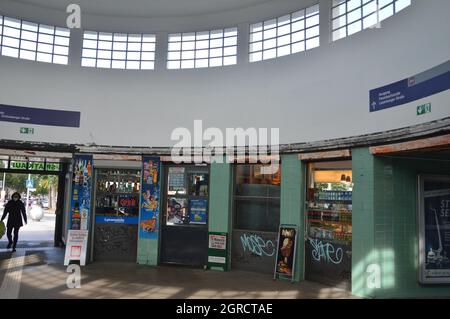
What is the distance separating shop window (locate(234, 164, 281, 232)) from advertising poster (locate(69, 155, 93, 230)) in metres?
3.87

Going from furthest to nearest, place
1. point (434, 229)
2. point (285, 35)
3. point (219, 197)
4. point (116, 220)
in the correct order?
1. point (116, 220)
2. point (219, 197)
3. point (285, 35)
4. point (434, 229)

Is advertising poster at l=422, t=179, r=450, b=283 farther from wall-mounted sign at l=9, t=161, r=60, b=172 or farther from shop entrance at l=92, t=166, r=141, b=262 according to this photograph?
wall-mounted sign at l=9, t=161, r=60, b=172

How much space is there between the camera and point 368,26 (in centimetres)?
808

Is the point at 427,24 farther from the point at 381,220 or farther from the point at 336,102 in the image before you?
the point at 381,220

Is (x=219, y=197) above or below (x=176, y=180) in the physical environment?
below

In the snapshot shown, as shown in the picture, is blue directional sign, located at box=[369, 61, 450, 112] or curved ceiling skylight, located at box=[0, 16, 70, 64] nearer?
blue directional sign, located at box=[369, 61, 450, 112]

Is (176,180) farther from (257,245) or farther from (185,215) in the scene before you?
(257,245)

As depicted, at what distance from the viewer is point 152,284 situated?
8.48 metres

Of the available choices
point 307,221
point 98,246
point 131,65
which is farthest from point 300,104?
point 98,246

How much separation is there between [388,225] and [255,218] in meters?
3.40

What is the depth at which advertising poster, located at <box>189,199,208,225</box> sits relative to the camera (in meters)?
10.5

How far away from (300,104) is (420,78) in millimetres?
2929

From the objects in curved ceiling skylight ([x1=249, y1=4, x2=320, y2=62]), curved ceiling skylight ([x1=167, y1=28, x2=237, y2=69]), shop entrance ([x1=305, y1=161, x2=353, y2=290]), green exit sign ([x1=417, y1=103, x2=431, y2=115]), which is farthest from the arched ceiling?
green exit sign ([x1=417, y1=103, x2=431, y2=115])

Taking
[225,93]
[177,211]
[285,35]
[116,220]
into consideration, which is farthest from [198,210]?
[285,35]
